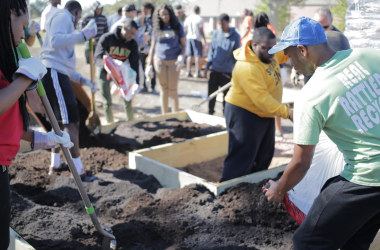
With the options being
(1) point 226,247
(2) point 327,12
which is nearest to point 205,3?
(2) point 327,12

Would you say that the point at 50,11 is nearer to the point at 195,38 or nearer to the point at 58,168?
the point at 58,168

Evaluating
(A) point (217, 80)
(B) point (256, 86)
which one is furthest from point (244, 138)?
(A) point (217, 80)

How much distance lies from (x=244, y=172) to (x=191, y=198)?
740 millimetres

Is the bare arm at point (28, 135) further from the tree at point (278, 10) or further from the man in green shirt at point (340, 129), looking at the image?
the tree at point (278, 10)

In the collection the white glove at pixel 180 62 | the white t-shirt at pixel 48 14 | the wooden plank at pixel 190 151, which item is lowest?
the wooden plank at pixel 190 151

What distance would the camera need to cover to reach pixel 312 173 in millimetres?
3713

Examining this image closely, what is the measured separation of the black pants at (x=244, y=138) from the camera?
4.55m

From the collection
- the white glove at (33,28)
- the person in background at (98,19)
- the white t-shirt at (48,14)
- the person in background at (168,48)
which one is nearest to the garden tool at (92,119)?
the white glove at (33,28)

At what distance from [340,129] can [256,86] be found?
1977 mm

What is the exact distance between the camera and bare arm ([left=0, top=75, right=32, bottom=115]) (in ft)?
6.87

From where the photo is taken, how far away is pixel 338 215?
235cm

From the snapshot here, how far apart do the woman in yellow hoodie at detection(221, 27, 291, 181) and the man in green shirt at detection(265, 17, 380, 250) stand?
1.78 m

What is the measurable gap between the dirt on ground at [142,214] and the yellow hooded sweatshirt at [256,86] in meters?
0.81

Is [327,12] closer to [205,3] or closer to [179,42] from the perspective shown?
[179,42]
